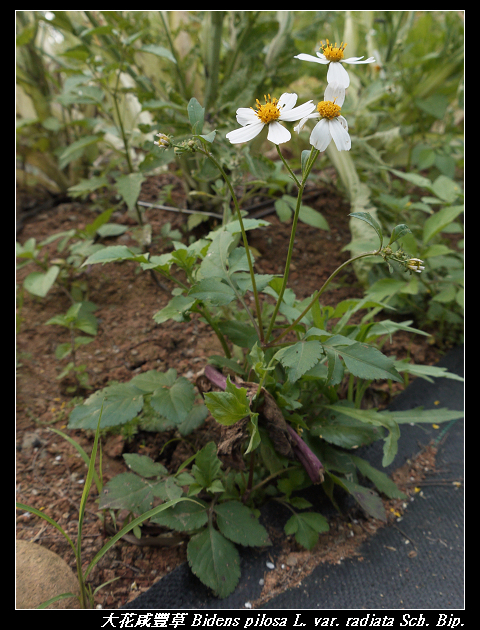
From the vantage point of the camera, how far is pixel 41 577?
0.80m

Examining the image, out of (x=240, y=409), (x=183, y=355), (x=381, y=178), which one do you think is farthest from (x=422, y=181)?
(x=240, y=409)

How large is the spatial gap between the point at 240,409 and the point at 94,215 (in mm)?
1319

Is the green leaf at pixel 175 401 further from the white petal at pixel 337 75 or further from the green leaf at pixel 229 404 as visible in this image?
the white petal at pixel 337 75

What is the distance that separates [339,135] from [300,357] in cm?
35

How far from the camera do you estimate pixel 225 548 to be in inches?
32.0

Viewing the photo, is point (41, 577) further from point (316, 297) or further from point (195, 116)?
point (195, 116)

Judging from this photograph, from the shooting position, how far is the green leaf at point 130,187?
125 centimetres

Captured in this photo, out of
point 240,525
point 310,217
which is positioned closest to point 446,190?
point 310,217

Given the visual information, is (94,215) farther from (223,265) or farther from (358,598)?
(358,598)

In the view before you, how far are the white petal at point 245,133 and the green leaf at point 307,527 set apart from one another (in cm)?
72

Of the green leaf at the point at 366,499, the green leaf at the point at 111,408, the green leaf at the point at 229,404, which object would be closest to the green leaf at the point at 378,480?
the green leaf at the point at 366,499

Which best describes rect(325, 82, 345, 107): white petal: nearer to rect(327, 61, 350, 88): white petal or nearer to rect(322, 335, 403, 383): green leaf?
rect(327, 61, 350, 88): white petal

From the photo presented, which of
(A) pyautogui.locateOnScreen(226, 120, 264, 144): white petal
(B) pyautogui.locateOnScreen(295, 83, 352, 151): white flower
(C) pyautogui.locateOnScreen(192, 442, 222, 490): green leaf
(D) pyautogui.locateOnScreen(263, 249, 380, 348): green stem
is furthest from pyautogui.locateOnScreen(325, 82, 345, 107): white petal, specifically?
(C) pyautogui.locateOnScreen(192, 442, 222, 490): green leaf

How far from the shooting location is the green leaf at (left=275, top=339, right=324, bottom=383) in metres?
0.69
